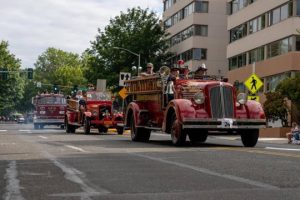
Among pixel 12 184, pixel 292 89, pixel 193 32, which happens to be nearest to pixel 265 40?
pixel 292 89

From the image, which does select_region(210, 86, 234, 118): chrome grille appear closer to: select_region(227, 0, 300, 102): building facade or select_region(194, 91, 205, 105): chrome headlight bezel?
select_region(194, 91, 205, 105): chrome headlight bezel

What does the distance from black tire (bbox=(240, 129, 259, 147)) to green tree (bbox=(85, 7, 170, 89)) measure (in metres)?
46.3

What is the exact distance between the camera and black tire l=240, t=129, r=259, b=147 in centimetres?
1844

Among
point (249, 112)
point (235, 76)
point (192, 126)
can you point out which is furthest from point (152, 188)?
point (235, 76)

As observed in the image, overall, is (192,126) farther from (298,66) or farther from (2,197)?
(298,66)

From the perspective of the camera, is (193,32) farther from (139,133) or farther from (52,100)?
(139,133)

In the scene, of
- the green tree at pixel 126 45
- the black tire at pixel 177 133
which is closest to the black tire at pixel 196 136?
the black tire at pixel 177 133

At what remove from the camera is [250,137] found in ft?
61.1

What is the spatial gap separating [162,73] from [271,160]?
7187mm

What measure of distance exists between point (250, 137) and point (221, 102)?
164 cm

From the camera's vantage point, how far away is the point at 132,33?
6881 cm

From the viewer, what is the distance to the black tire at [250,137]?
18.4 metres

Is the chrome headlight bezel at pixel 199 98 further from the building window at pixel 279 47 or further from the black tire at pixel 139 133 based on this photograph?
the building window at pixel 279 47

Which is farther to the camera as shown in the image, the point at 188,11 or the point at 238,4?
the point at 188,11
